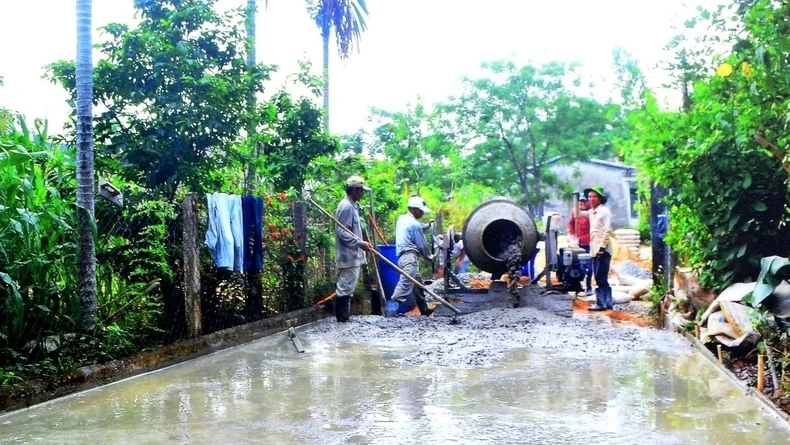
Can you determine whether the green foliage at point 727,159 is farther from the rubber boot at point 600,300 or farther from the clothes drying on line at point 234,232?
the clothes drying on line at point 234,232

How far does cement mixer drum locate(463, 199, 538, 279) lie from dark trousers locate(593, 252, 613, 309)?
112 centimetres

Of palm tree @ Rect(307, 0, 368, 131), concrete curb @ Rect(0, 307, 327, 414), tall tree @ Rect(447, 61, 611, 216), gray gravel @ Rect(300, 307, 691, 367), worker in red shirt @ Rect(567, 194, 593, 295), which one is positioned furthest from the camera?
tall tree @ Rect(447, 61, 611, 216)

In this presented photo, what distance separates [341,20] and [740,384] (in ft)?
44.7

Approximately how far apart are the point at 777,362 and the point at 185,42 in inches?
259

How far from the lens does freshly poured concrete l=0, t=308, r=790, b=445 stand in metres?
4.69

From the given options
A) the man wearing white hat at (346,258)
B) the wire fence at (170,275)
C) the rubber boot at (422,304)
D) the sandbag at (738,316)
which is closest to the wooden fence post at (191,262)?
the wire fence at (170,275)

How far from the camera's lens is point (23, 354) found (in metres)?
5.77

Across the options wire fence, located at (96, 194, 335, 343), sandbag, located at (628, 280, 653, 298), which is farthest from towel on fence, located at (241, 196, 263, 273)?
sandbag, located at (628, 280, 653, 298)

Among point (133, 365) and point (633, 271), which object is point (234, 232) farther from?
point (633, 271)

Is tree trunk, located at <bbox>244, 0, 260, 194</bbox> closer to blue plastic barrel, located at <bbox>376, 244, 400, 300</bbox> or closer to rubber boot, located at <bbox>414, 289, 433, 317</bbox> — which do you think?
blue plastic barrel, located at <bbox>376, 244, 400, 300</bbox>

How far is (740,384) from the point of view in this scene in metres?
5.87

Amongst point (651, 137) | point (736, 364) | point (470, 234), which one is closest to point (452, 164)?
point (470, 234)

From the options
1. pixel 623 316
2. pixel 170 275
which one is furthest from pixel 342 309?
pixel 623 316

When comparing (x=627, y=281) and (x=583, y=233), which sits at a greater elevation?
(x=583, y=233)
